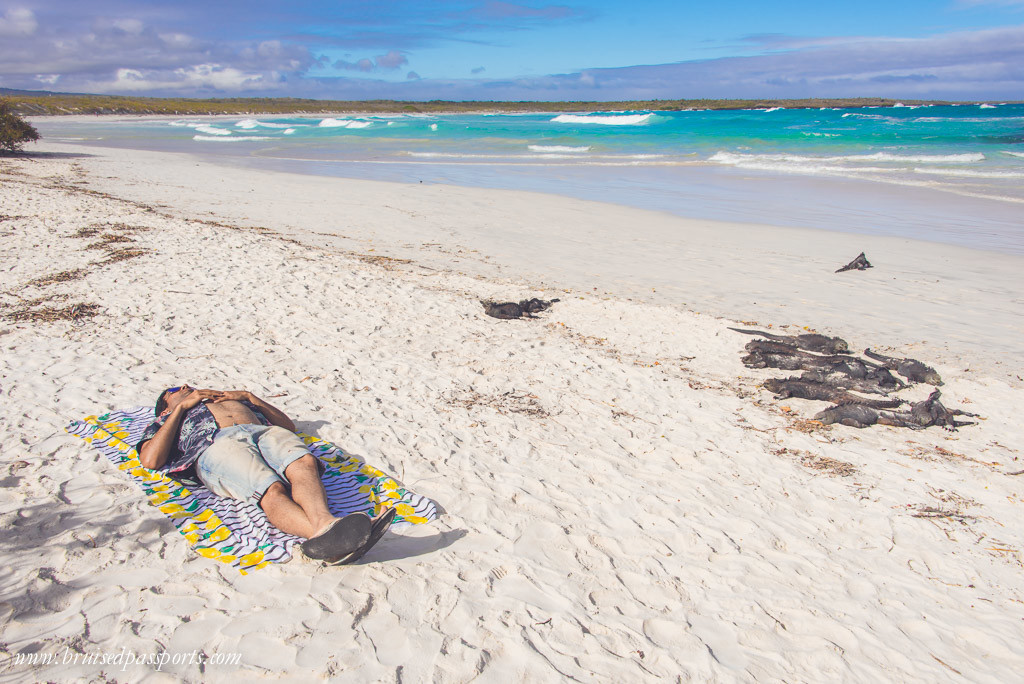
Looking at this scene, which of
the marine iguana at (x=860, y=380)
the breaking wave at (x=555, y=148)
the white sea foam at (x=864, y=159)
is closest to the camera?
the marine iguana at (x=860, y=380)

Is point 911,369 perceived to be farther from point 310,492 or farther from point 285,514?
point 285,514

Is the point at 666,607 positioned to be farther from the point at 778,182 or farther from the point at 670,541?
the point at 778,182

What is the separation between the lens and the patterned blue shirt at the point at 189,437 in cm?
357

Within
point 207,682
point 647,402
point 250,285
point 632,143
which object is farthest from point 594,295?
point 632,143

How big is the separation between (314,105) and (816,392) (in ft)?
381

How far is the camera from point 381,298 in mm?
7621

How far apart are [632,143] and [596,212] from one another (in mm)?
25430

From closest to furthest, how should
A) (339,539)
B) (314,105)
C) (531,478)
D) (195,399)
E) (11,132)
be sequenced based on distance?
(339,539)
(195,399)
(531,478)
(11,132)
(314,105)

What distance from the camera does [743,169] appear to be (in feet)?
85.4

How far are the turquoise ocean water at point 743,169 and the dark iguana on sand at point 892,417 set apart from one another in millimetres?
9106

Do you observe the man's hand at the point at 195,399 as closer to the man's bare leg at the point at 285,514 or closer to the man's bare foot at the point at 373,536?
the man's bare leg at the point at 285,514

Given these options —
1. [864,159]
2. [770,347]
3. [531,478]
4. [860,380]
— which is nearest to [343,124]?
[864,159]

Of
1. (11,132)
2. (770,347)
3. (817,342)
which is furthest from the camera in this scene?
(11,132)

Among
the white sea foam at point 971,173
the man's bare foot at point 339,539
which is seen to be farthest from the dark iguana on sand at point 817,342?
the white sea foam at point 971,173
